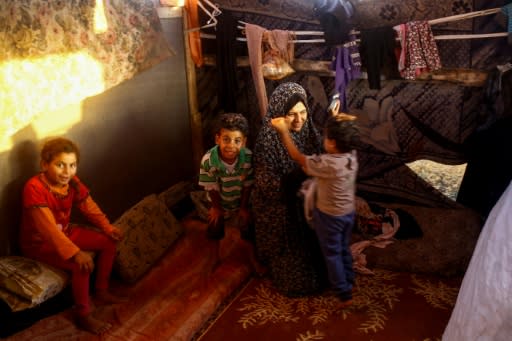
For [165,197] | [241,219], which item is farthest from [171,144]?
[241,219]

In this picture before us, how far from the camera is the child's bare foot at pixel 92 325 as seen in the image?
9.98 ft

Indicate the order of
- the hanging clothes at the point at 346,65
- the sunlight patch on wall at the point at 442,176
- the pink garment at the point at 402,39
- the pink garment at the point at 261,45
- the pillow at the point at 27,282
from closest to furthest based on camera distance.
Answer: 1. the pillow at the point at 27,282
2. the pink garment at the point at 402,39
3. the hanging clothes at the point at 346,65
4. the pink garment at the point at 261,45
5. the sunlight patch on wall at the point at 442,176

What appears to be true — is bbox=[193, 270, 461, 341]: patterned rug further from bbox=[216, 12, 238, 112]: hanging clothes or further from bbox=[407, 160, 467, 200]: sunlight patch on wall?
bbox=[216, 12, 238, 112]: hanging clothes

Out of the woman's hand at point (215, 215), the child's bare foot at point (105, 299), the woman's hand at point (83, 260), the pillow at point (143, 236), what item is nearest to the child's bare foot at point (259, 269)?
the woman's hand at point (215, 215)

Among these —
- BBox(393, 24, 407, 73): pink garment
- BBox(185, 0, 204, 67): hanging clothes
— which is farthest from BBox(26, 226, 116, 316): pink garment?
BBox(393, 24, 407, 73): pink garment

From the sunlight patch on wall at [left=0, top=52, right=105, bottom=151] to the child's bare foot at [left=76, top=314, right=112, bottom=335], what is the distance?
120 centimetres

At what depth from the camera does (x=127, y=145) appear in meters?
4.06

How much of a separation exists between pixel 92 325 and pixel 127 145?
1.58 meters

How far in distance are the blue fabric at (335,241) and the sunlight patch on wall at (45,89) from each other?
1.88 metres

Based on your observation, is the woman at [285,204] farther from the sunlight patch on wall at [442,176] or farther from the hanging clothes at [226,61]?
the sunlight patch on wall at [442,176]

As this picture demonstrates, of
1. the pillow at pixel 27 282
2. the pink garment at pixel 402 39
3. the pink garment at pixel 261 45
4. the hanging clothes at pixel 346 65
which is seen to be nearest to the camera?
the pillow at pixel 27 282

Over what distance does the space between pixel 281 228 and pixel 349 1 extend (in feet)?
6.14

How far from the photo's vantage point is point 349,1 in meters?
3.76

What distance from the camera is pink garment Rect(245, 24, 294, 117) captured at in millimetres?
4004
